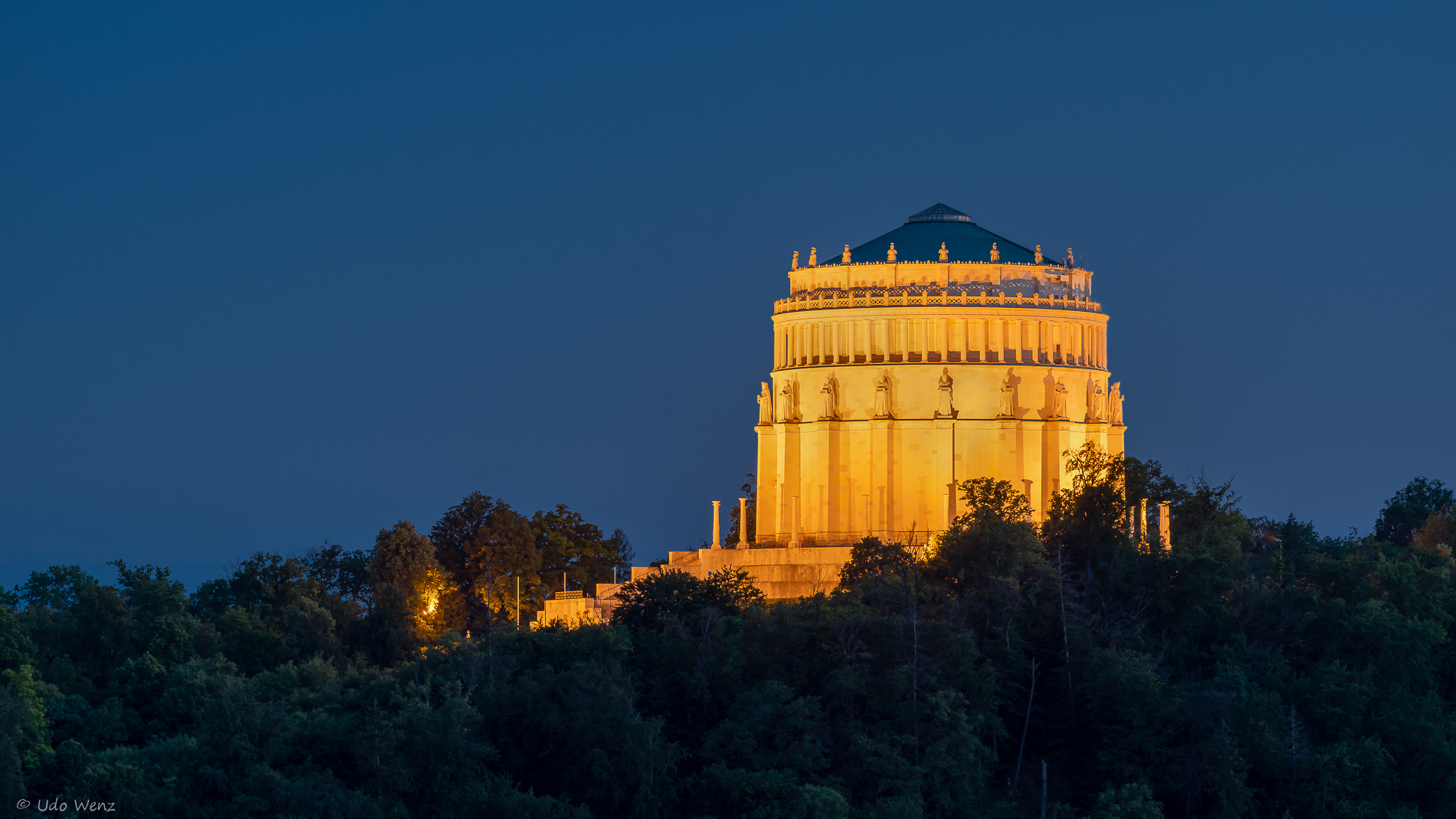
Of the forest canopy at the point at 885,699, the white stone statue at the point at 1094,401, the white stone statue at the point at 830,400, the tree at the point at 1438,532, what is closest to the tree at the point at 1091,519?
the forest canopy at the point at 885,699

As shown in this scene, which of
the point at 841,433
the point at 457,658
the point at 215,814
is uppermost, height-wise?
the point at 841,433

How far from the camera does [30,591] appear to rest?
344ft

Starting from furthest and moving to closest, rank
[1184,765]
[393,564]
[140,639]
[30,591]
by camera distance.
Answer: [30,591]
[393,564]
[140,639]
[1184,765]

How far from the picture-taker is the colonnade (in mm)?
86562

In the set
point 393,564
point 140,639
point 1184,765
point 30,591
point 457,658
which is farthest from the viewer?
point 30,591

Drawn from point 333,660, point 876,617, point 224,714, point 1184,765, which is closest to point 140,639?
point 333,660

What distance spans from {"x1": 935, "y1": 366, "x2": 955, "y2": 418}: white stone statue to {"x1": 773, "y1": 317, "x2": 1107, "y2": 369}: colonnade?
0.51 m

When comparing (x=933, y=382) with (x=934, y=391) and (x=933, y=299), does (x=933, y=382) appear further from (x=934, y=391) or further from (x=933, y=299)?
(x=933, y=299)

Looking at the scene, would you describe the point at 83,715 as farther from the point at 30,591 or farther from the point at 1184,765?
the point at 1184,765

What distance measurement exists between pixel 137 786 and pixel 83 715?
8.21 metres

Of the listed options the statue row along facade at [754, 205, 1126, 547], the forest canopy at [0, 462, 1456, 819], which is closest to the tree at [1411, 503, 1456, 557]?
the forest canopy at [0, 462, 1456, 819]

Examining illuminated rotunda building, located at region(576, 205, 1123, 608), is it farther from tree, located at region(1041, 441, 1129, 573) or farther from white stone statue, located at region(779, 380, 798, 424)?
tree, located at region(1041, 441, 1129, 573)

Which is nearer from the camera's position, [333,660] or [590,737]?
[590,737]

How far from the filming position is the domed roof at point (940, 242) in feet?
288
